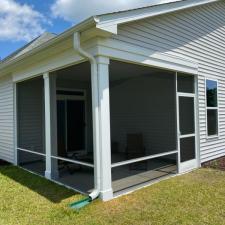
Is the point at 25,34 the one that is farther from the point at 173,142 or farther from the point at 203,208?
the point at 203,208

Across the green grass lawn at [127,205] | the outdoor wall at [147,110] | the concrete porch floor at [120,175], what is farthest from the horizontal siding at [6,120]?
the outdoor wall at [147,110]

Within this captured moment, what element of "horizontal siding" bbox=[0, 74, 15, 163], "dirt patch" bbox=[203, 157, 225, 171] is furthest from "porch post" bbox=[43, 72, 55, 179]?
"dirt patch" bbox=[203, 157, 225, 171]

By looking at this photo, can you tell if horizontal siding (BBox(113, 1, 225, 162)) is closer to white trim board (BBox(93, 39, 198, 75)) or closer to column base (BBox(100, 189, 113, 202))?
white trim board (BBox(93, 39, 198, 75))

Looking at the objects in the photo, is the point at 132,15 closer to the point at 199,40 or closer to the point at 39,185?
the point at 199,40

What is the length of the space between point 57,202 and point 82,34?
3.03m

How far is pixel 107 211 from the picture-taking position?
4.23 meters

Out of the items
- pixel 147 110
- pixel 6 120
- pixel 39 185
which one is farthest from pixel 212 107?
pixel 6 120

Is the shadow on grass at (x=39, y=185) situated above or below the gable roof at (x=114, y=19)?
below

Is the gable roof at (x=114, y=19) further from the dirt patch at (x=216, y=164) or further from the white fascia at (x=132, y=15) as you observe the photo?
the dirt patch at (x=216, y=164)

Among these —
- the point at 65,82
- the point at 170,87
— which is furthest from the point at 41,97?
the point at 170,87

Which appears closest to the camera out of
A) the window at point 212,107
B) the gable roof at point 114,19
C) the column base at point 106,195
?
the gable roof at point 114,19

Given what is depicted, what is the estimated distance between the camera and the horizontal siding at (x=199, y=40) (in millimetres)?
5629

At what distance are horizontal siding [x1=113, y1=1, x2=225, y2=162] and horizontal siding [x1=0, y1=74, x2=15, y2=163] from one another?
196 inches

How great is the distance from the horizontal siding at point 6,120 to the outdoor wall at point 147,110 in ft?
13.4
